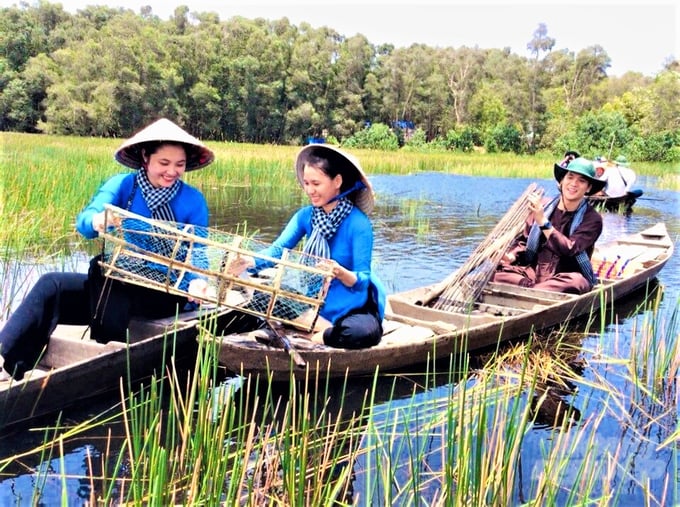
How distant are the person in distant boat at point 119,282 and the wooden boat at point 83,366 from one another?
11cm

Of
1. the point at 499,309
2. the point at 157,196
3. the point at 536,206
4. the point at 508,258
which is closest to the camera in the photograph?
the point at 157,196

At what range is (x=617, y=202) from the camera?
13.6 meters

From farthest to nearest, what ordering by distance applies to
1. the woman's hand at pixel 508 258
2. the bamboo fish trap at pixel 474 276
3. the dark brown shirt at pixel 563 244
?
the woman's hand at pixel 508 258 → the bamboo fish trap at pixel 474 276 → the dark brown shirt at pixel 563 244

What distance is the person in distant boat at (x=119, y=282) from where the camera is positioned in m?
3.55

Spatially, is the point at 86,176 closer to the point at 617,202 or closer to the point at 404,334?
the point at 404,334

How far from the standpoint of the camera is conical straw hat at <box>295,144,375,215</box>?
12.1ft

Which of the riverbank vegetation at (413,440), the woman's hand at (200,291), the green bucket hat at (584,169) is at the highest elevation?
the green bucket hat at (584,169)

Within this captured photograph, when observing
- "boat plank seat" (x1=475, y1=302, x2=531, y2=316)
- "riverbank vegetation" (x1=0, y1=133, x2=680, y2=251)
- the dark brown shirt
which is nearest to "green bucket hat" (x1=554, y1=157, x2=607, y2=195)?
the dark brown shirt

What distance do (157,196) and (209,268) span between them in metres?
0.53

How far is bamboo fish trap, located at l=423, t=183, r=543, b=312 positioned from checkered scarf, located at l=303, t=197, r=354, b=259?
1.73 m

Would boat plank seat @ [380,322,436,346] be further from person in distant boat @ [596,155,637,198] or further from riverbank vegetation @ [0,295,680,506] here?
person in distant boat @ [596,155,637,198]

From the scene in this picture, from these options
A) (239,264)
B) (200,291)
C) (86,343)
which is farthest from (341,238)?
(86,343)

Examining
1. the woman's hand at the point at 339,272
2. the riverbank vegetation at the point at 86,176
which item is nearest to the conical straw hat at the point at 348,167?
the woman's hand at the point at 339,272

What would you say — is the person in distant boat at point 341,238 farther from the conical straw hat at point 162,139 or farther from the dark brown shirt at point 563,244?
the dark brown shirt at point 563,244
